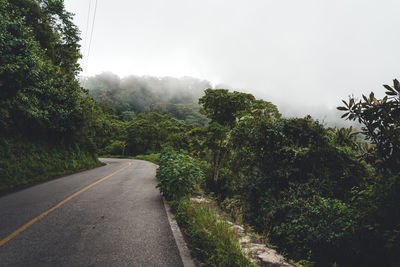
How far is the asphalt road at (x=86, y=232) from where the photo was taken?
3.13m

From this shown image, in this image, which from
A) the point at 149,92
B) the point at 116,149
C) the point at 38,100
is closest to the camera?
the point at 38,100

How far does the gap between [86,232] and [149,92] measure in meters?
151

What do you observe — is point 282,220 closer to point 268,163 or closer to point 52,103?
point 268,163

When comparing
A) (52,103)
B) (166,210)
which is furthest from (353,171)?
(52,103)

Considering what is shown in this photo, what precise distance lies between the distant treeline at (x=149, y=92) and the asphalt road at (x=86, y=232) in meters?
89.0

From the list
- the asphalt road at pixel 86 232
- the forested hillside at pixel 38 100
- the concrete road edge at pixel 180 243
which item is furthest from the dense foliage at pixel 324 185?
the forested hillside at pixel 38 100

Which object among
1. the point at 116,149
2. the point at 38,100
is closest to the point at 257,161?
the point at 38,100

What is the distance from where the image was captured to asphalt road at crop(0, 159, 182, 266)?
123 inches

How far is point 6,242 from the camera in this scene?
3.50 metres

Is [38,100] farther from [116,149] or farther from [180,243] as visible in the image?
[116,149]

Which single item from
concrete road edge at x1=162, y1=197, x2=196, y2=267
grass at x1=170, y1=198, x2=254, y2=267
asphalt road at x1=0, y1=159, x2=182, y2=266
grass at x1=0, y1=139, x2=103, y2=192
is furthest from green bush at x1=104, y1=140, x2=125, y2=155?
grass at x1=170, y1=198, x2=254, y2=267

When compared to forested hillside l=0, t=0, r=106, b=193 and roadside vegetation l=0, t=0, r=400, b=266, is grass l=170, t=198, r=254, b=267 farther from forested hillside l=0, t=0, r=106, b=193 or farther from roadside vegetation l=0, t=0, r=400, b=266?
forested hillside l=0, t=0, r=106, b=193

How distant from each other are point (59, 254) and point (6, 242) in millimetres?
1280

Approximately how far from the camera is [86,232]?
162 inches
